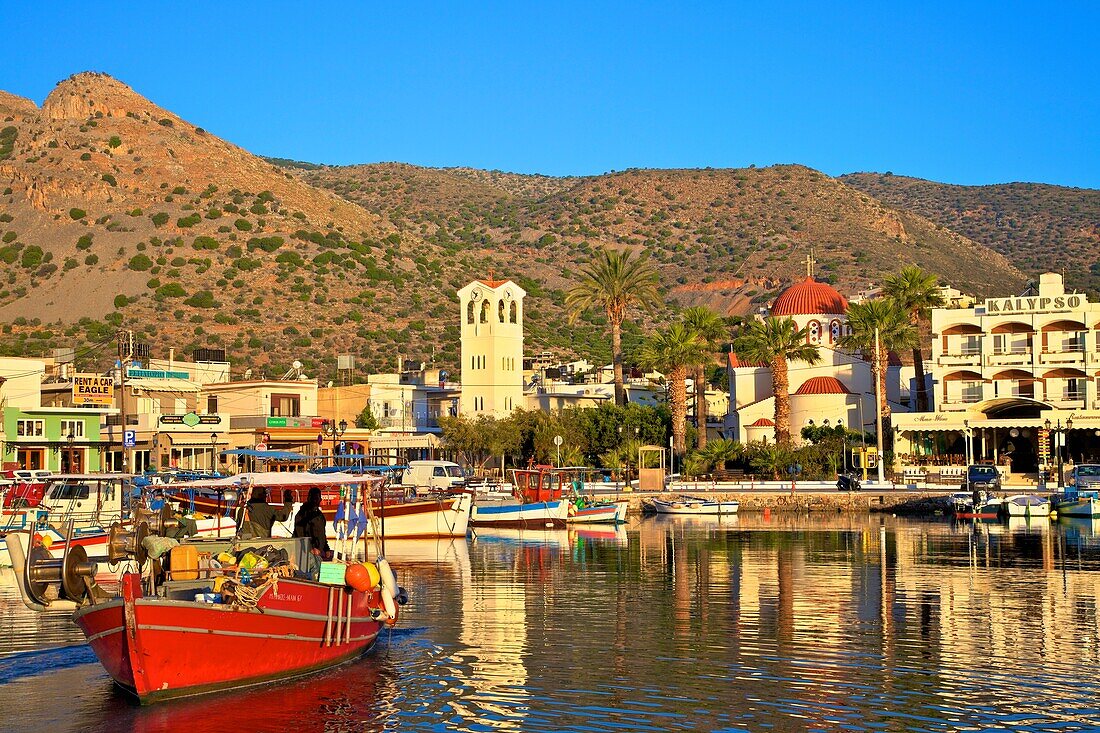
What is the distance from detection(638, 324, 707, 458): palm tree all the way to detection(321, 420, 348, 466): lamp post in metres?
18.1

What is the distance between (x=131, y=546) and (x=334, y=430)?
50801 millimetres

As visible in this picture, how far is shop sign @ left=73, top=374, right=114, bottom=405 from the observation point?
75.1 meters

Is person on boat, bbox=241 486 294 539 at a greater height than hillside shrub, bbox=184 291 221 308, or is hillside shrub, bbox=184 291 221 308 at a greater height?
hillside shrub, bbox=184 291 221 308

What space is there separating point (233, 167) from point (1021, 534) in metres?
121

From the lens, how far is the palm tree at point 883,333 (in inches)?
3167


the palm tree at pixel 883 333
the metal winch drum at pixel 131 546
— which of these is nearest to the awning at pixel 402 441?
the palm tree at pixel 883 333

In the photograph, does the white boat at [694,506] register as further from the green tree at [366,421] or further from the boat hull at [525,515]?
the green tree at [366,421]

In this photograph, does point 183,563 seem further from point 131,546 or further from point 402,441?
point 402,441

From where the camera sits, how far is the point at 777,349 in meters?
79.8

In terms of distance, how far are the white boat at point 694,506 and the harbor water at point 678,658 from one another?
79.5 ft

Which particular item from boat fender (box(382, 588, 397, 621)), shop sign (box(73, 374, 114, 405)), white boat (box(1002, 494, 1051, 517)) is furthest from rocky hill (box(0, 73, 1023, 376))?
boat fender (box(382, 588, 397, 621))

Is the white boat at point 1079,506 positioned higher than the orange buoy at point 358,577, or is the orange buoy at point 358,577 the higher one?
the orange buoy at point 358,577

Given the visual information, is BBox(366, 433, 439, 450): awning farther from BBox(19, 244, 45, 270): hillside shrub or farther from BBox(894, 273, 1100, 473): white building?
BBox(19, 244, 45, 270): hillside shrub

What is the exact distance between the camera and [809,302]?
96.8 m
